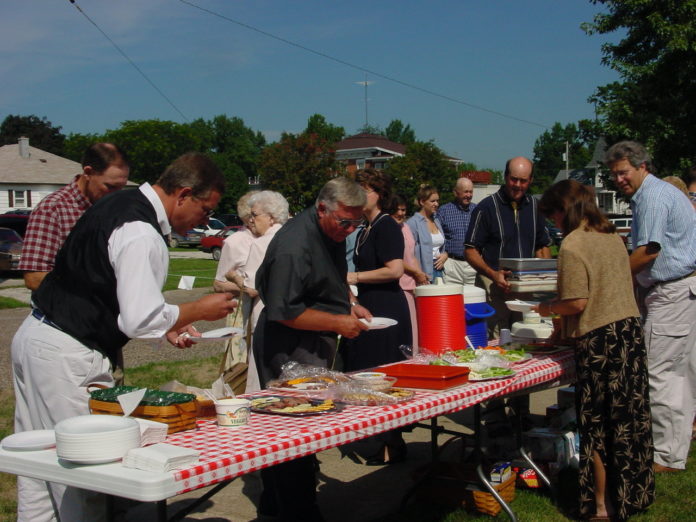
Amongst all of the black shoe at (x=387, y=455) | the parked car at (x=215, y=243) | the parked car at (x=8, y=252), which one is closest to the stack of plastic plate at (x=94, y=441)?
the black shoe at (x=387, y=455)

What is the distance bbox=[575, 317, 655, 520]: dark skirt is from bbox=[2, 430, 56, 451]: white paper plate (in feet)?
8.70

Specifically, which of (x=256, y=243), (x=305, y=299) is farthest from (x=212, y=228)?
(x=305, y=299)

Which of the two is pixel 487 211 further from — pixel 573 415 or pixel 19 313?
pixel 19 313

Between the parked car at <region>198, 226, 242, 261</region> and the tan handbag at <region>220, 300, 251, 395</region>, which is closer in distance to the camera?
the tan handbag at <region>220, 300, 251, 395</region>

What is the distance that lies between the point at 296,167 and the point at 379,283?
133 ft

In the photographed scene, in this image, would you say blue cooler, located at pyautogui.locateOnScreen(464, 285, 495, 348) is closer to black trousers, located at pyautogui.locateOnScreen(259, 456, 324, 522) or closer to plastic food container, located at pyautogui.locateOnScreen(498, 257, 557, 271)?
plastic food container, located at pyautogui.locateOnScreen(498, 257, 557, 271)

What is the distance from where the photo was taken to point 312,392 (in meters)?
3.09

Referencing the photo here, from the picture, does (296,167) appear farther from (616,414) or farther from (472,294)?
(616,414)

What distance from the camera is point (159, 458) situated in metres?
2.13

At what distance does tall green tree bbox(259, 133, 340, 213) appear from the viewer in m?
44.8

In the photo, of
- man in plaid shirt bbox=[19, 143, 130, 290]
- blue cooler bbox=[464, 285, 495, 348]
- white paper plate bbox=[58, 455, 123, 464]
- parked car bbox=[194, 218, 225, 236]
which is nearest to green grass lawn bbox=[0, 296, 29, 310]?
man in plaid shirt bbox=[19, 143, 130, 290]

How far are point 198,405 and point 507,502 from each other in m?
2.35

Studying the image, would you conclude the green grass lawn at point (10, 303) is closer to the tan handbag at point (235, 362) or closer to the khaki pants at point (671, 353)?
the tan handbag at point (235, 362)

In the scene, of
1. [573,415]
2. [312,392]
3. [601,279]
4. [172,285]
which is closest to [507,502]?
[573,415]
